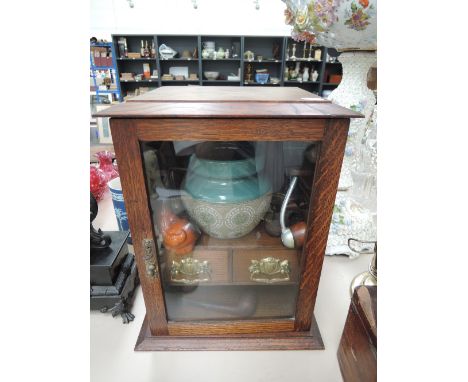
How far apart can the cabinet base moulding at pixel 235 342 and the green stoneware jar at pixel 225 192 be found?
0.71ft

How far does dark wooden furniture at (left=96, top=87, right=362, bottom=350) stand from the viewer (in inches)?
14.9

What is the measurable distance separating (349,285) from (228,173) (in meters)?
0.45

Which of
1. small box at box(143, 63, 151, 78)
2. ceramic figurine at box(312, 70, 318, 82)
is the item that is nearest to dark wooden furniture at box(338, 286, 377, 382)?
ceramic figurine at box(312, 70, 318, 82)

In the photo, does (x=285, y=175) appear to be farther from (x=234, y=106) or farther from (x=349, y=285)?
(x=349, y=285)

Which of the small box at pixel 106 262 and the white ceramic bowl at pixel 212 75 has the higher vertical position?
the white ceramic bowl at pixel 212 75

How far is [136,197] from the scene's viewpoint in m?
0.42

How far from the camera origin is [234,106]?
41 centimetres

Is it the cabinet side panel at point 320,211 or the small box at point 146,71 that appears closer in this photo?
the cabinet side panel at point 320,211

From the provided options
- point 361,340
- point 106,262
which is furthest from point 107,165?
point 361,340

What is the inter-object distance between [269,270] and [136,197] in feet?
0.96

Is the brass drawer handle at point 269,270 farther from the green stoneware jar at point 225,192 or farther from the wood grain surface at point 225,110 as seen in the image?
the wood grain surface at point 225,110

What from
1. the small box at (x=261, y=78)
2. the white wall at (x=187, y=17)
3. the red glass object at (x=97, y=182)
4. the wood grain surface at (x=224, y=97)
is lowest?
the red glass object at (x=97, y=182)

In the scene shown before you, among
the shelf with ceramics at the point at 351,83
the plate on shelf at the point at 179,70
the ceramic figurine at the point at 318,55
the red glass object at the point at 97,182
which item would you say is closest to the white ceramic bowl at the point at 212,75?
the plate on shelf at the point at 179,70

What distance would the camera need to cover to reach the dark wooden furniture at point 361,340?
40cm
